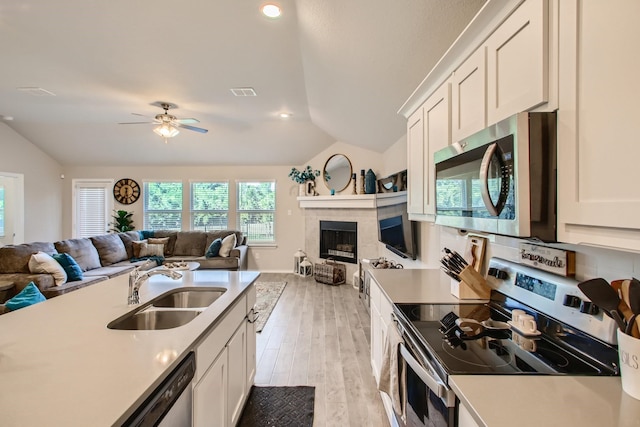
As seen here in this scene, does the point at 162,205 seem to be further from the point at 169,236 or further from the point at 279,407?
the point at 279,407

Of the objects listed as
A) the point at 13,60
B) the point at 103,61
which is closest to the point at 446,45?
the point at 103,61

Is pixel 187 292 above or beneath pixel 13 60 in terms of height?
beneath

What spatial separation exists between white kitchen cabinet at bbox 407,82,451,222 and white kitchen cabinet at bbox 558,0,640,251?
78cm

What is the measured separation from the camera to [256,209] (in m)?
6.85

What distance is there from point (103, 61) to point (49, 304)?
8.74 ft

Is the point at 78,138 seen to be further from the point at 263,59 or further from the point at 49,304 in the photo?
the point at 49,304

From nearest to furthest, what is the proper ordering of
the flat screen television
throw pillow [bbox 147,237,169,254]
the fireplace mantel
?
the flat screen television
the fireplace mantel
throw pillow [bbox 147,237,169,254]

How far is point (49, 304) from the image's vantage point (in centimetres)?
166

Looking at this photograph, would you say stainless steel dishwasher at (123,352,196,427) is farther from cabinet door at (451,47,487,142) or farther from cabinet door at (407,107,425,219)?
cabinet door at (407,107,425,219)

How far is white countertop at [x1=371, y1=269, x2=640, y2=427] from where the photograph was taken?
2.35 ft

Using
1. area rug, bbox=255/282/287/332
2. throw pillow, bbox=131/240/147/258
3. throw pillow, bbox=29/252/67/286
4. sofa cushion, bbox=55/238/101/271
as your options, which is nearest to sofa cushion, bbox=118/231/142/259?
throw pillow, bbox=131/240/147/258

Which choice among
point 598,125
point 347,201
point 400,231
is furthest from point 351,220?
point 598,125

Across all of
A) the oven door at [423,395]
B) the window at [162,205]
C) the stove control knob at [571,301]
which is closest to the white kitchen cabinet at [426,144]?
the stove control knob at [571,301]

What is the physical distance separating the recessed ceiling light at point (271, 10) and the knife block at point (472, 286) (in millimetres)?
2282
